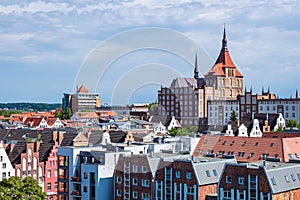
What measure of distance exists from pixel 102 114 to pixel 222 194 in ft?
326

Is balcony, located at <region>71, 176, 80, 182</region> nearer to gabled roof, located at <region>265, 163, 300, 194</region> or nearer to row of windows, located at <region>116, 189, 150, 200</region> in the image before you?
row of windows, located at <region>116, 189, 150, 200</region>

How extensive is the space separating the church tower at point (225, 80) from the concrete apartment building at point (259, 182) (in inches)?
2845

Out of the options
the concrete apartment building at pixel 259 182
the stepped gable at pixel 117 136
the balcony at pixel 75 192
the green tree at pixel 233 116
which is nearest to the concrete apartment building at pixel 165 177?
the concrete apartment building at pixel 259 182

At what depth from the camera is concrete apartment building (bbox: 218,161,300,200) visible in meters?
30.9

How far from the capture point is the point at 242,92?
110688mm

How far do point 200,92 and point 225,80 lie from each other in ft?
27.3

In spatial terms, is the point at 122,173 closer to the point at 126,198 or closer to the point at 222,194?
the point at 126,198

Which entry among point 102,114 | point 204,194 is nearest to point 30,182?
point 204,194

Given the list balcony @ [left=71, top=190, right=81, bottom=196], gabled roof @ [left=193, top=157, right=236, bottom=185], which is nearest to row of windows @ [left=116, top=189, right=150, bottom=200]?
balcony @ [left=71, top=190, right=81, bottom=196]

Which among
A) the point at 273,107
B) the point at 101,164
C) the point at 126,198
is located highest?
the point at 273,107

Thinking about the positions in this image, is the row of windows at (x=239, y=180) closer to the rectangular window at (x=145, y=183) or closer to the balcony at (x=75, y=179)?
the rectangular window at (x=145, y=183)

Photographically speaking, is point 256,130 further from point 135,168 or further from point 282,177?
point 282,177

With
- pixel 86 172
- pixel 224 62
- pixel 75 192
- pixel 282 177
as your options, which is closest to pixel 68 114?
pixel 224 62

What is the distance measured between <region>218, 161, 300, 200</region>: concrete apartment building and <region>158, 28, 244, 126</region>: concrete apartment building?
2290 inches
